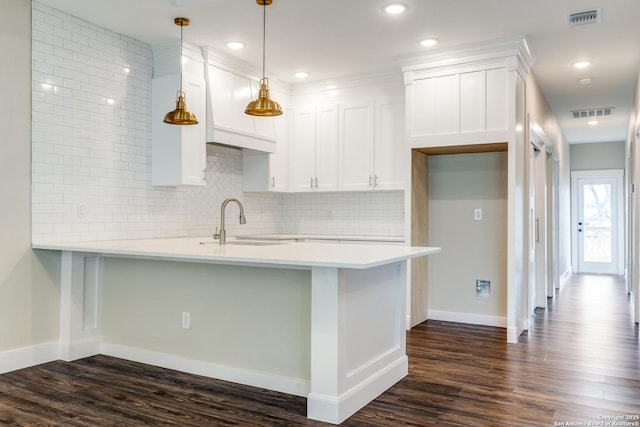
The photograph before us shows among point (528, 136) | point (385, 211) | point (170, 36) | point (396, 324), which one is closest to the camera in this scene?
point (396, 324)

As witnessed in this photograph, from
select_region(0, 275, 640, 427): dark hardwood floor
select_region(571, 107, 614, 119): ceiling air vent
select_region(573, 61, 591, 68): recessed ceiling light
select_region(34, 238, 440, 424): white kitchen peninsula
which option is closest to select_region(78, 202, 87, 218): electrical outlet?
select_region(34, 238, 440, 424): white kitchen peninsula

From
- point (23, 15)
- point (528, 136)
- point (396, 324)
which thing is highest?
point (23, 15)

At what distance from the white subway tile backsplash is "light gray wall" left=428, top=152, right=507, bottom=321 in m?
2.37

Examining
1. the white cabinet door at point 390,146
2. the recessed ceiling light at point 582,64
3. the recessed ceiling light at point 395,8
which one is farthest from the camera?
the white cabinet door at point 390,146

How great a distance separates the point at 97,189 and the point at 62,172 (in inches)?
12.4

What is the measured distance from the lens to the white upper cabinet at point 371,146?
5.26 m

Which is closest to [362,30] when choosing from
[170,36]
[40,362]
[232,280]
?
[170,36]

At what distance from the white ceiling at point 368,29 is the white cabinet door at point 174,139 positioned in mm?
394

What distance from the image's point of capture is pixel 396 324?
3.35 m

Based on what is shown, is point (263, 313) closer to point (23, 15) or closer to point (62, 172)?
point (62, 172)

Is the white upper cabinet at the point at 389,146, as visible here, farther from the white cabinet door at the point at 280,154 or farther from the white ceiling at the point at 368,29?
the white cabinet door at the point at 280,154

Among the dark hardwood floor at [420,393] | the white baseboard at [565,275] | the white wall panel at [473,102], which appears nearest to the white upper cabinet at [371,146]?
the white wall panel at [473,102]

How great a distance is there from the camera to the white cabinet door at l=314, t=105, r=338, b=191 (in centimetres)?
564

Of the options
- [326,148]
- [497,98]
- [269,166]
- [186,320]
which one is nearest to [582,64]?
[497,98]
